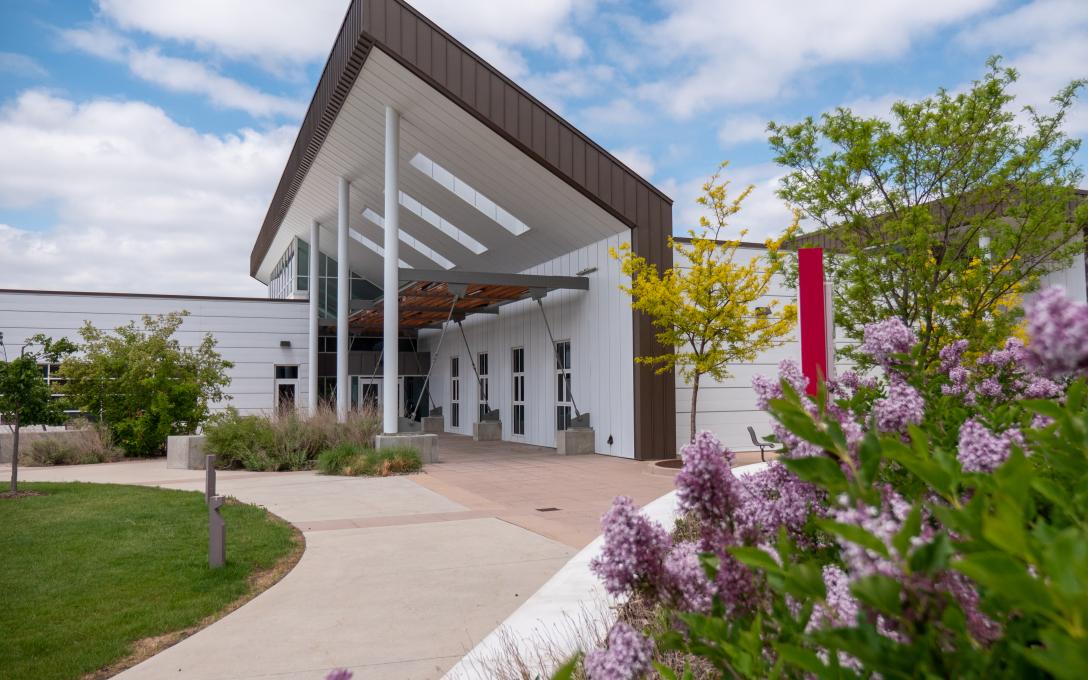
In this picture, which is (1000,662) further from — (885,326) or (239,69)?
(239,69)

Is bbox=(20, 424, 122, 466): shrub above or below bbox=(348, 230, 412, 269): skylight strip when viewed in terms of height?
below

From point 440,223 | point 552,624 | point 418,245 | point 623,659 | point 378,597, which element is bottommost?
point 378,597

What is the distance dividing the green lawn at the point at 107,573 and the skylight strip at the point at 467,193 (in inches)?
423

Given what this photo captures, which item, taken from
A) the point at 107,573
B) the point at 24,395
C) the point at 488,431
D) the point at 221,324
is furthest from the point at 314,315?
the point at 107,573

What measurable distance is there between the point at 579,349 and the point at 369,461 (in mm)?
6311

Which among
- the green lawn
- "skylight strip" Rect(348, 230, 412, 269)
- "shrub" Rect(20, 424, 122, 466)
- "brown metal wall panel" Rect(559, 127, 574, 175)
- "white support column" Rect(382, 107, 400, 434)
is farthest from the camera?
"skylight strip" Rect(348, 230, 412, 269)

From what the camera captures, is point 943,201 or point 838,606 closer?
point 838,606

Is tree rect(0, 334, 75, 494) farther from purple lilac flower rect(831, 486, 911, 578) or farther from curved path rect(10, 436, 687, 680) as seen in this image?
purple lilac flower rect(831, 486, 911, 578)

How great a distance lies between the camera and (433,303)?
A: 22125 mm

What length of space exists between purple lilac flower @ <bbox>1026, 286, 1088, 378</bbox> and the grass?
→ 46.1ft

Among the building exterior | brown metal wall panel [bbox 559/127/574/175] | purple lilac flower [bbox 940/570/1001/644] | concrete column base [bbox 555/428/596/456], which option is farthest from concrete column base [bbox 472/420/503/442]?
purple lilac flower [bbox 940/570/1001/644]

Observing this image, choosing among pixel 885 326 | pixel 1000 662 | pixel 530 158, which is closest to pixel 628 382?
pixel 530 158

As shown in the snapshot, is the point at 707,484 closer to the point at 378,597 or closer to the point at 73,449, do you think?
the point at 378,597

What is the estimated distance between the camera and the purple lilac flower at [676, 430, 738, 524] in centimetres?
147
